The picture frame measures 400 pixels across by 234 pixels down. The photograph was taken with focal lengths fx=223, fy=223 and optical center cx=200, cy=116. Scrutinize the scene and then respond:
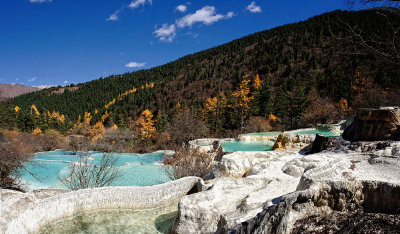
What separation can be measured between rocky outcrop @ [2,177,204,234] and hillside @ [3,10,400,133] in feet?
42.0

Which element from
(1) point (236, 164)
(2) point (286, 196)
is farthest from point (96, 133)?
(2) point (286, 196)

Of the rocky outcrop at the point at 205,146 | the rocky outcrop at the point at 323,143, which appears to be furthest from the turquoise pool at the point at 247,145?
the rocky outcrop at the point at 323,143

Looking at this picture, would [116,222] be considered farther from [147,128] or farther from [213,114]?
[147,128]

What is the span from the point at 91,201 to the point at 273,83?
1702 inches

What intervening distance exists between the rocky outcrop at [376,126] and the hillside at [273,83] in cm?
819

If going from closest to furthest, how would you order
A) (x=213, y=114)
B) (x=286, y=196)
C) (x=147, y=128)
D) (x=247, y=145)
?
(x=286, y=196), (x=247, y=145), (x=213, y=114), (x=147, y=128)

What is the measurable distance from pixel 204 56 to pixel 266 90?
5291cm

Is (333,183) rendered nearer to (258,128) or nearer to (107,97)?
(258,128)

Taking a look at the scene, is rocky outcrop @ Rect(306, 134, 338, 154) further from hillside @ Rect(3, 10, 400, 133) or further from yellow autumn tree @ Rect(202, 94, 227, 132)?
yellow autumn tree @ Rect(202, 94, 227, 132)

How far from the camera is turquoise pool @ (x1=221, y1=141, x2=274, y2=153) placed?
1236cm

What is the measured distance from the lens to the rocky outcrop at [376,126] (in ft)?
18.2

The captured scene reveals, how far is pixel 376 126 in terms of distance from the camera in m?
5.84

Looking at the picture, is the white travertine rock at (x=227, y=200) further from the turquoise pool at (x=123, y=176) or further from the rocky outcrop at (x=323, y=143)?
the turquoise pool at (x=123, y=176)

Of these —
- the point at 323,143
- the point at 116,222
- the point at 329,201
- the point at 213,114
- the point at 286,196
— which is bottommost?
the point at 116,222
